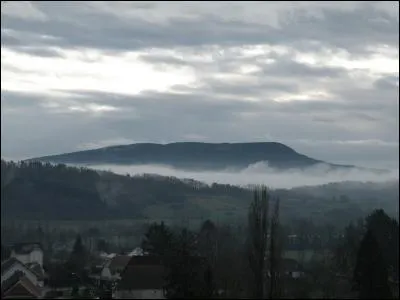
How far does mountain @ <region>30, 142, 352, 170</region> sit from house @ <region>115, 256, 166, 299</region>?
4731cm

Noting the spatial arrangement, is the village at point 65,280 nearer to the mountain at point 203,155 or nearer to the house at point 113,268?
the house at point 113,268

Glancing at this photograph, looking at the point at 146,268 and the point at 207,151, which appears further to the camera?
the point at 207,151

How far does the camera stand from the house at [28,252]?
33406 millimetres

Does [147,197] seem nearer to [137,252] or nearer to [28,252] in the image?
[137,252]

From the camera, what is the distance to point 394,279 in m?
42.3

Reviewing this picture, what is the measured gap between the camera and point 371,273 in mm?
33750

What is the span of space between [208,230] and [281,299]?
80.4ft

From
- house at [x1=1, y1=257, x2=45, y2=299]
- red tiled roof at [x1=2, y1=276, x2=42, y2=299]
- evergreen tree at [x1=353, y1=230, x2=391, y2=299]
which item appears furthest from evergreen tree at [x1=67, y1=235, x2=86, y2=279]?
evergreen tree at [x1=353, y1=230, x2=391, y2=299]

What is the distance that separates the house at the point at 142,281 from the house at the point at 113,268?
12.7ft

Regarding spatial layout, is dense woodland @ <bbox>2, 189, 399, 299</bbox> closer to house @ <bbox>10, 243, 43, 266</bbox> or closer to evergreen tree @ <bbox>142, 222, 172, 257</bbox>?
evergreen tree @ <bbox>142, 222, 172, 257</bbox>

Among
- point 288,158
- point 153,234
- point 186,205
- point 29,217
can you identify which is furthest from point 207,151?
point 29,217

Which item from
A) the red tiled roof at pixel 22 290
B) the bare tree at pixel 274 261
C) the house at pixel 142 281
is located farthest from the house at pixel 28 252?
the bare tree at pixel 274 261

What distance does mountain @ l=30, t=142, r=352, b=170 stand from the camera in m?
112

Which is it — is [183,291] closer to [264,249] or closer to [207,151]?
[264,249]
